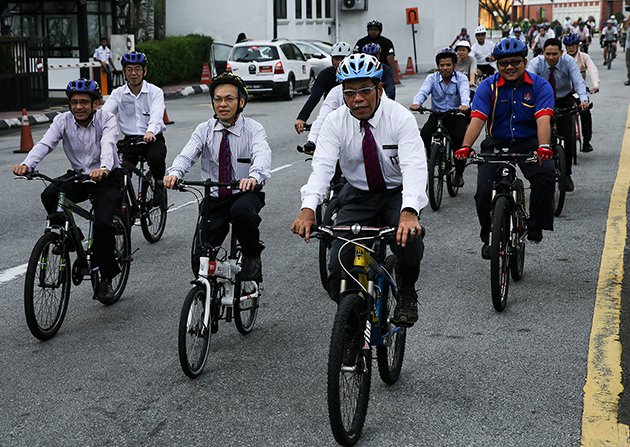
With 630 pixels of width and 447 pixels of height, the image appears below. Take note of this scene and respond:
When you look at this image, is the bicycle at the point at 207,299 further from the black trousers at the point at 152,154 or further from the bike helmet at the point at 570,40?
the bike helmet at the point at 570,40

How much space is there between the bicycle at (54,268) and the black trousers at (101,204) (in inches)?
3.2

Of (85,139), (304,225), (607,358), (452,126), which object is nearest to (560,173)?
(452,126)

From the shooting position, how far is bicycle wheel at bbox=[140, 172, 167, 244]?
9914mm

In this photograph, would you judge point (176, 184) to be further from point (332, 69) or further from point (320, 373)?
point (332, 69)

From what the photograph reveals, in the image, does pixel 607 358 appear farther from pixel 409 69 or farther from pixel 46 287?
pixel 409 69

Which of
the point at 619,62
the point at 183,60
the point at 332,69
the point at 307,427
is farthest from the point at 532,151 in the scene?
the point at 619,62

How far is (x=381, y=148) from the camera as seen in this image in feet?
18.7

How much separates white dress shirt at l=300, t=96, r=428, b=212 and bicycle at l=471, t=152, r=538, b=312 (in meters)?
1.63

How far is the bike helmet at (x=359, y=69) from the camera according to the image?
5410 millimetres

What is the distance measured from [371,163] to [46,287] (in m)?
2.42

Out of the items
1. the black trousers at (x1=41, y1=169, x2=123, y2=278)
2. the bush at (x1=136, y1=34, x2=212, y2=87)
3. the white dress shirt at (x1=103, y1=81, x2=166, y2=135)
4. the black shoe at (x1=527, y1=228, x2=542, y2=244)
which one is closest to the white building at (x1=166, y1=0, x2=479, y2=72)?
the bush at (x1=136, y1=34, x2=212, y2=87)

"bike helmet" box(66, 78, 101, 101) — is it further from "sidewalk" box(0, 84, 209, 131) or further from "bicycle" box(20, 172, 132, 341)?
"sidewalk" box(0, 84, 209, 131)

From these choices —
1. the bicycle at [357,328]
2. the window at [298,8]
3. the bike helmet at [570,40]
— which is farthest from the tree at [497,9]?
the bicycle at [357,328]

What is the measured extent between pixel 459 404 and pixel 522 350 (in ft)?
3.59
